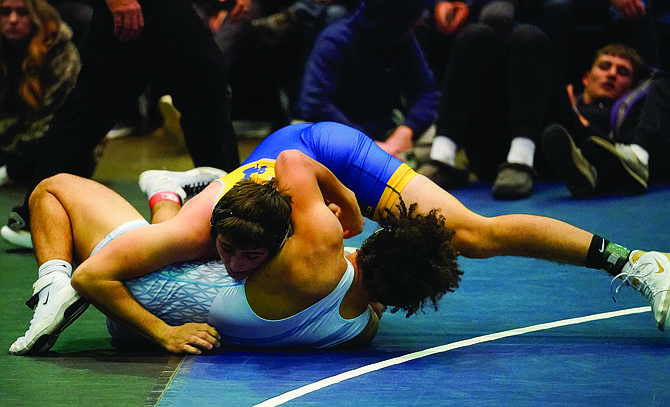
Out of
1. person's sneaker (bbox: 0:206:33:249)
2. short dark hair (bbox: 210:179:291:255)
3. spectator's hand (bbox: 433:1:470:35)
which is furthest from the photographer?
spectator's hand (bbox: 433:1:470:35)

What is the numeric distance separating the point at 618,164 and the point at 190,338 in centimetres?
273

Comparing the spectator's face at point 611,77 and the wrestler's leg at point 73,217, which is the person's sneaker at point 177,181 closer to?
the wrestler's leg at point 73,217

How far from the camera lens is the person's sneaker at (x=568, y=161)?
166 inches

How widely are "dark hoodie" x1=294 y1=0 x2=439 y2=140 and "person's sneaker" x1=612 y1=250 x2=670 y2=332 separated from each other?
7.92 ft

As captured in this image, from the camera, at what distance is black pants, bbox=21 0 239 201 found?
358 centimetres

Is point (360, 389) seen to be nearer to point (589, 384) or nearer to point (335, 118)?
point (589, 384)

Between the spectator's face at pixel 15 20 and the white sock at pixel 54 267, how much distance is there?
2.55 m

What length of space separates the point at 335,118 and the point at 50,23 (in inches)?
67.2

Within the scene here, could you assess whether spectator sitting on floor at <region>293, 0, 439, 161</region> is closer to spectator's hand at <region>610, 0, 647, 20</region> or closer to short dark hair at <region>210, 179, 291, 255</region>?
spectator's hand at <region>610, 0, 647, 20</region>

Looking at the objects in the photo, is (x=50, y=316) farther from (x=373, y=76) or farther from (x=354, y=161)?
(x=373, y=76)

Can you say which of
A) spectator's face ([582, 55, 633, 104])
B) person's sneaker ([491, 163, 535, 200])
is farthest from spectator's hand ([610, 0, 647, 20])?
person's sneaker ([491, 163, 535, 200])

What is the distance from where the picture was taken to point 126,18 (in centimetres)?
343

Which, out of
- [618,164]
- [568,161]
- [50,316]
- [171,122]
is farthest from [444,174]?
[50,316]

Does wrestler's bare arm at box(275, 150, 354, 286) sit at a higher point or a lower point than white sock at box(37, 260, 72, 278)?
higher
